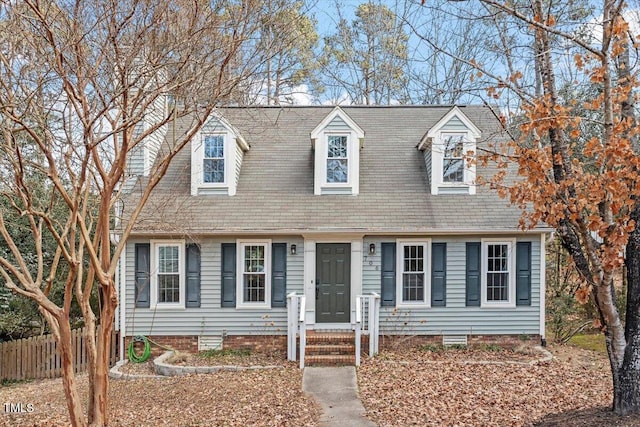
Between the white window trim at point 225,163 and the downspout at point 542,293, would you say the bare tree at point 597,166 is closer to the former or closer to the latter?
the downspout at point 542,293

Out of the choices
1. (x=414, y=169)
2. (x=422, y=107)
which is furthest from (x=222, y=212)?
(x=422, y=107)

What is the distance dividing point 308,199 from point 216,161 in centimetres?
241

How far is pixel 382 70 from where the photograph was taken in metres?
20.0

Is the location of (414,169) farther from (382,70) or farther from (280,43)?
(382,70)

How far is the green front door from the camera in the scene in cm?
1129

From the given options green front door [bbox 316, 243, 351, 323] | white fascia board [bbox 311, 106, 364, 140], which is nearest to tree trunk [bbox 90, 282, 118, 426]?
green front door [bbox 316, 243, 351, 323]

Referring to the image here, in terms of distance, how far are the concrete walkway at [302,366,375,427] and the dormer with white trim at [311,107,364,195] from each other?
4270 mm

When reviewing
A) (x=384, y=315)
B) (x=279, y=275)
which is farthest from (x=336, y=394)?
(x=279, y=275)

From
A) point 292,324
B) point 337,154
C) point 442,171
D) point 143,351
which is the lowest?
point 143,351

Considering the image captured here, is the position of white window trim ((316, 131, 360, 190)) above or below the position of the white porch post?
above

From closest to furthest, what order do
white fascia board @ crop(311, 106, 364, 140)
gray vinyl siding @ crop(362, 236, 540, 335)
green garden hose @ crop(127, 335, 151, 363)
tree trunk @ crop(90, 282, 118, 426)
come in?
1. tree trunk @ crop(90, 282, 118, 426)
2. green garden hose @ crop(127, 335, 151, 363)
3. gray vinyl siding @ crop(362, 236, 540, 335)
4. white fascia board @ crop(311, 106, 364, 140)

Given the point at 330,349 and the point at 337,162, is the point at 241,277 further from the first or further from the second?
the point at 337,162

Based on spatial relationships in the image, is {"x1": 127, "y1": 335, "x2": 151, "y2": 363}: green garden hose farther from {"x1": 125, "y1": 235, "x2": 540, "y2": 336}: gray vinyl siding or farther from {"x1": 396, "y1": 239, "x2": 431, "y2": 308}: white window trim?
{"x1": 396, "y1": 239, "x2": 431, "y2": 308}: white window trim

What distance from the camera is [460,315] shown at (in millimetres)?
11133
